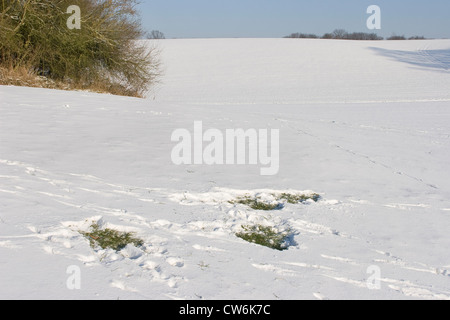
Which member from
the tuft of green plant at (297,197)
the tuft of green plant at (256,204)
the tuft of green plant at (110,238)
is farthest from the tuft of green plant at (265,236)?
the tuft of green plant at (110,238)

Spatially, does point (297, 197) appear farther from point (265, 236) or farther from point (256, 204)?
point (265, 236)

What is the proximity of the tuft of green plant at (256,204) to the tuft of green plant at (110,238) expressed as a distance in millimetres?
1668

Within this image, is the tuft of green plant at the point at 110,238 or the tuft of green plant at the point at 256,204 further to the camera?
the tuft of green plant at the point at 256,204

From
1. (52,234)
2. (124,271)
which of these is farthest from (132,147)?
(124,271)

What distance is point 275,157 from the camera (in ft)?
27.2

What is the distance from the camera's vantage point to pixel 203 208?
5.67m

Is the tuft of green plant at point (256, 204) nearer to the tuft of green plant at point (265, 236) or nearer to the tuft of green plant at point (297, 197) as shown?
the tuft of green plant at point (297, 197)

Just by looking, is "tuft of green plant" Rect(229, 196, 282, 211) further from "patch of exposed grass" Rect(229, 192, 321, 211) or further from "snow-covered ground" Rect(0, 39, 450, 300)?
"snow-covered ground" Rect(0, 39, 450, 300)

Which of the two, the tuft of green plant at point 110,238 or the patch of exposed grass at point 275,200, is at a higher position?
the patch of exposed grass at point 275,200

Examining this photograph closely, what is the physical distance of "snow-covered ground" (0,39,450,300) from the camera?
3.97 metres

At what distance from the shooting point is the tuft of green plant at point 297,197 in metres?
6.20

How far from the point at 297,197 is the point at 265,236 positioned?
1377 millimetres

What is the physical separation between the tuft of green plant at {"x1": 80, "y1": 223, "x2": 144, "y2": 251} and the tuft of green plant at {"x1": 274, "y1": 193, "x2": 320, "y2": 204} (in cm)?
227

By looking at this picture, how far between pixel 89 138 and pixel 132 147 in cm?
96
